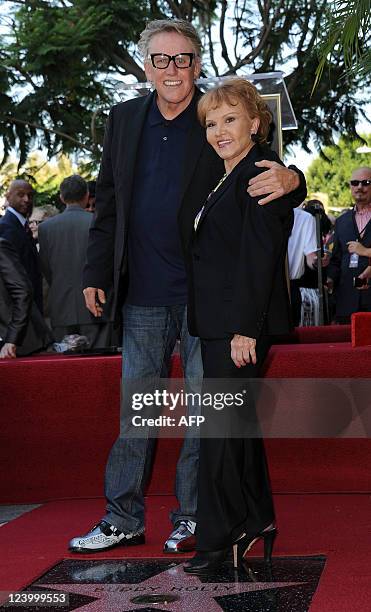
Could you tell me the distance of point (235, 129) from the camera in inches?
→ 167

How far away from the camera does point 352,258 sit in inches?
368

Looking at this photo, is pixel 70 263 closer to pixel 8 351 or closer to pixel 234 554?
pixel 8 351

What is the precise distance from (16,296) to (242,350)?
2.90m

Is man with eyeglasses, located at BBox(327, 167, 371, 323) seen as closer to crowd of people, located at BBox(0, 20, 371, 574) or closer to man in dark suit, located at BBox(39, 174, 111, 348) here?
man in dark suit, located at BBox(39, 174, 111, 348)

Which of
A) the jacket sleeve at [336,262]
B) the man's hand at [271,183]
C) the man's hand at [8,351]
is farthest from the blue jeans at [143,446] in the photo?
the jacket sleeve at [336,262]

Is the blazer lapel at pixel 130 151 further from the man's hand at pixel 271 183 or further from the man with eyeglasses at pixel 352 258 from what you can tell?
the man with eyeglasses at pixel 352 258

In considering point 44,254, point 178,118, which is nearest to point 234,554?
point 178,118

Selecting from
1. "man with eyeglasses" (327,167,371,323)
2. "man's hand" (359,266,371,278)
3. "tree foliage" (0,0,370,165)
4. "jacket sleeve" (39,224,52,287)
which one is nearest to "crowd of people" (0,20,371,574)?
"jacket sleeve" (39,224,52,287)

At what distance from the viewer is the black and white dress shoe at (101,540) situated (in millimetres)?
4719

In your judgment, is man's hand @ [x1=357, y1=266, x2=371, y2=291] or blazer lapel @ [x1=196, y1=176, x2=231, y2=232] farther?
man's hand @ [x1=357, y1=266, x2=371, y2=291]

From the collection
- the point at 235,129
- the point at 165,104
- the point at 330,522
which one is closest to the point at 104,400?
the point at 330,522

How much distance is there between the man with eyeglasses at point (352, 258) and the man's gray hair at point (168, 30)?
455cm

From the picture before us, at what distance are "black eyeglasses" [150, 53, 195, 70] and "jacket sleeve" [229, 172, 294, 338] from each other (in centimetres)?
91

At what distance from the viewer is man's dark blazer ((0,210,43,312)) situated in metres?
8.17
